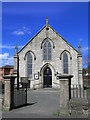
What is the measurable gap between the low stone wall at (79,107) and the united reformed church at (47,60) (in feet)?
70.3

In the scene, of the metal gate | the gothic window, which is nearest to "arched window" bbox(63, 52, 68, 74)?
the gothic window

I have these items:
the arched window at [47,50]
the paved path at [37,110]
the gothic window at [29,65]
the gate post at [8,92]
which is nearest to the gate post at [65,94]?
the paved path at [37,110]

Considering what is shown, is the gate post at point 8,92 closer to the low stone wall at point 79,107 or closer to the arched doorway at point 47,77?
the low stone wall at point 79,107

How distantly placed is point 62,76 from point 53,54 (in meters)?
21.7

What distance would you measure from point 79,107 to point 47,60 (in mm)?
22244

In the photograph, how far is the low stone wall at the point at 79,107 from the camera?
867cm

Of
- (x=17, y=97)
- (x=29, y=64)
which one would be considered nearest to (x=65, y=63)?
(x=29, y=64)

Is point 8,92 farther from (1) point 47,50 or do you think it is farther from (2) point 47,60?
(1) point 47,50

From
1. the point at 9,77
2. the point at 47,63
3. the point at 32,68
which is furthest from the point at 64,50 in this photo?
the point at 9,77

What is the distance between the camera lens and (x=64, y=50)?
30.8 meters

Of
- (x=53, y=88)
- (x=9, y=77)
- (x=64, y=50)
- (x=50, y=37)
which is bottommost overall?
(x=53, y=88)

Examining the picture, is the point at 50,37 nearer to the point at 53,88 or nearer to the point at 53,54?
the point at 53,54

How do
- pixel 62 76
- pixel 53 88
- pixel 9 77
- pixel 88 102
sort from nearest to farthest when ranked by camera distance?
pixel 88 102 < pixel 62 76 < pixel 9 77 < pixel 53 88

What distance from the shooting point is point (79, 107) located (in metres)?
8.75
